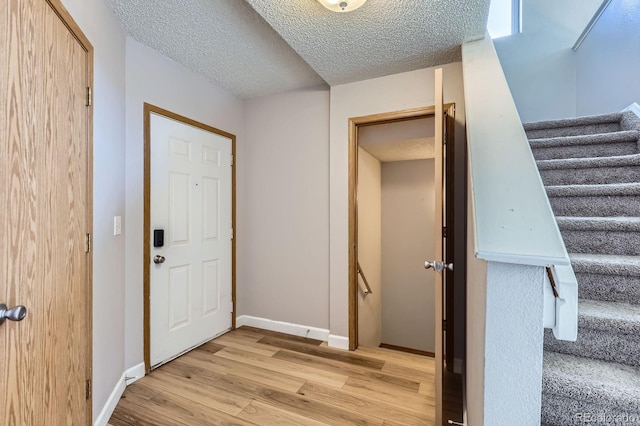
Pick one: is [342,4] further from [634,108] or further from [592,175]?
[634,108]

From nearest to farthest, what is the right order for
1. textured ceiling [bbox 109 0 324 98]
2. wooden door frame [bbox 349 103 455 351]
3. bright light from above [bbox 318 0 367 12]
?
bright light from above [bbox 318 0 367 12] → textured ceiling [bbox 109 0 324 98] → wooden door frame [bbox 349 103 455 351]

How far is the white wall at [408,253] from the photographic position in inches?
159

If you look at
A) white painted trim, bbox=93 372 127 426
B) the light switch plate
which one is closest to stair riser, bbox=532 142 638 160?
the light switch plate

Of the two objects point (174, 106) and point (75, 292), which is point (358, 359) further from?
point (174, 106)

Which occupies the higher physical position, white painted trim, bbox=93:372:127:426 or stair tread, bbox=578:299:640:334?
stair tread, bbox=578:299:640:334

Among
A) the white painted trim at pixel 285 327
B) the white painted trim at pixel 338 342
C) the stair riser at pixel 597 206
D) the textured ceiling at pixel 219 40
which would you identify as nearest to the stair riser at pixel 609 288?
the stair riser at pixel 597 206

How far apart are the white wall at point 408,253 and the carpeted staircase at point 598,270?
6.24 ft

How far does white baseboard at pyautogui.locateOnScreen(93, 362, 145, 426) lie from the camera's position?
5.39 ft

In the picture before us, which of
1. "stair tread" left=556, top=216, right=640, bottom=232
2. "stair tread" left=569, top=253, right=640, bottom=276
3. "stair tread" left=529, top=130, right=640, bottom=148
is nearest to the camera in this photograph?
"stair tread" left=569, top=253, right=640, bottom=276

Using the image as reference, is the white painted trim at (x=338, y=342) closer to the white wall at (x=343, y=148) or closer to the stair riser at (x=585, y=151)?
the white wall at (x=343, y=148)

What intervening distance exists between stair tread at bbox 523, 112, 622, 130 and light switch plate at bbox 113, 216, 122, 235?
3.23 meters

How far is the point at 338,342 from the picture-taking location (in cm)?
264

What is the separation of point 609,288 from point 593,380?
0.59 metres

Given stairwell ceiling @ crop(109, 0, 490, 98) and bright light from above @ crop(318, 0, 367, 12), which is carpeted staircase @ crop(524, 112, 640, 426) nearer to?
stairwell ceiling @ crop(109, 0, 490, 98)
